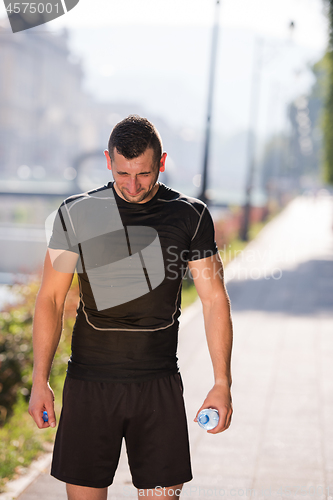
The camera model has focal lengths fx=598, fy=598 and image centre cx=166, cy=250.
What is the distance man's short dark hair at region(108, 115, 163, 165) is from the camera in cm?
232

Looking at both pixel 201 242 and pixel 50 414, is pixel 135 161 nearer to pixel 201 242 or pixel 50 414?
pixel 201 242

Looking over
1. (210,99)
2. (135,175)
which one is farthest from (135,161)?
(210,99)

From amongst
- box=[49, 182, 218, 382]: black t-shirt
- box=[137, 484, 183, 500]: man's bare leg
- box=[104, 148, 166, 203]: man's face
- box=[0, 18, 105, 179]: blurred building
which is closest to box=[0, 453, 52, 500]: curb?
box=[137, 484, 183, 500]: man's bare leg

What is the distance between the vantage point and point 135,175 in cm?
235

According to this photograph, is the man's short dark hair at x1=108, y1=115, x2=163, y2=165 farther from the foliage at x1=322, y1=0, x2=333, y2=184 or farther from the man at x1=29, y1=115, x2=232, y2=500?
the foliage at x1=322, y1=0, x2=333, y2=184

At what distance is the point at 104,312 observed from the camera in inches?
94.4

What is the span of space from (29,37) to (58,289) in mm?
104542

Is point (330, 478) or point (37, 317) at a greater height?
point (37, 317)

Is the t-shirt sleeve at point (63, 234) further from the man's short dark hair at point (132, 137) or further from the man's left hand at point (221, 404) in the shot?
the man's left hand at point (221, 404)

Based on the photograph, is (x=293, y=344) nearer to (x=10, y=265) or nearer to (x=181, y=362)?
(x=181, y=362)

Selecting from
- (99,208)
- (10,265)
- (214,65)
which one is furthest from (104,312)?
(10,265)

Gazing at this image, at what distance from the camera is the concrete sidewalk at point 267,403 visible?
412cm

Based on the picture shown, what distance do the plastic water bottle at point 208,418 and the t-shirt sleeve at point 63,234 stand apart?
0.82 m

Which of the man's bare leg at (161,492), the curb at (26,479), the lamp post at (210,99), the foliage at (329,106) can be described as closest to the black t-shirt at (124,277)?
the man's bare leg at (161,492)
